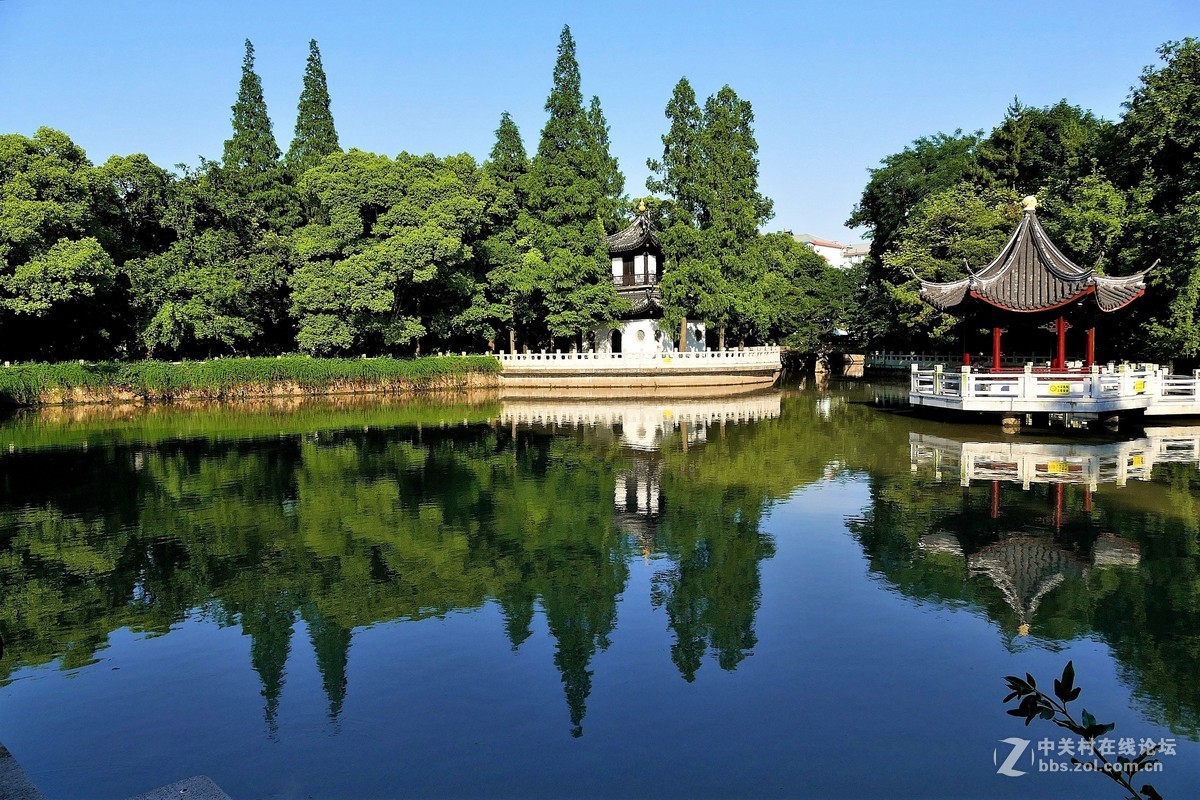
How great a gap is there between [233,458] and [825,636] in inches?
597

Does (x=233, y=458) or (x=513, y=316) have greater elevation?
(x=513, y=316)

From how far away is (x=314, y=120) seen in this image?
155 feet

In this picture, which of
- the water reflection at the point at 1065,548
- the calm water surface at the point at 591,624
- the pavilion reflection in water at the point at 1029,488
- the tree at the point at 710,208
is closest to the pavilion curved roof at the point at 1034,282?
the pavilion reflection in water at the point at 1029,488

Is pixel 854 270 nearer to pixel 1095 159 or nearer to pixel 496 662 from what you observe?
pixel 1095 159

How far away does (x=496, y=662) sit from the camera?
7320mm

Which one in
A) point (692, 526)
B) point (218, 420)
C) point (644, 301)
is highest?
point (644, 301)

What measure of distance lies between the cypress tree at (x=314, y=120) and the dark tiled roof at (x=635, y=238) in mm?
16426

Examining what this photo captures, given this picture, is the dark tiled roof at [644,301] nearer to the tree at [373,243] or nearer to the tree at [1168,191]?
the tree at [373,243]

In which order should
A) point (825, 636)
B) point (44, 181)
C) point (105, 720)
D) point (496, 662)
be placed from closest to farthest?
1. point (105, 720)
2. point (496, 662)
3. point (825, 636)
4. point (44, 181)

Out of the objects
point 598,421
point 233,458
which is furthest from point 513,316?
point 233,458

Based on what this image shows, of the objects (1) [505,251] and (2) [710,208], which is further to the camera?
(1) [505,251]

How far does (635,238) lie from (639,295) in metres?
3.12

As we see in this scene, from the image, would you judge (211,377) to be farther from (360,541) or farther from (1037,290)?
(1037,290)

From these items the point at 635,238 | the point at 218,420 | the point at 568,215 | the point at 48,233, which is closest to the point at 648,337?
the point at 635,238
